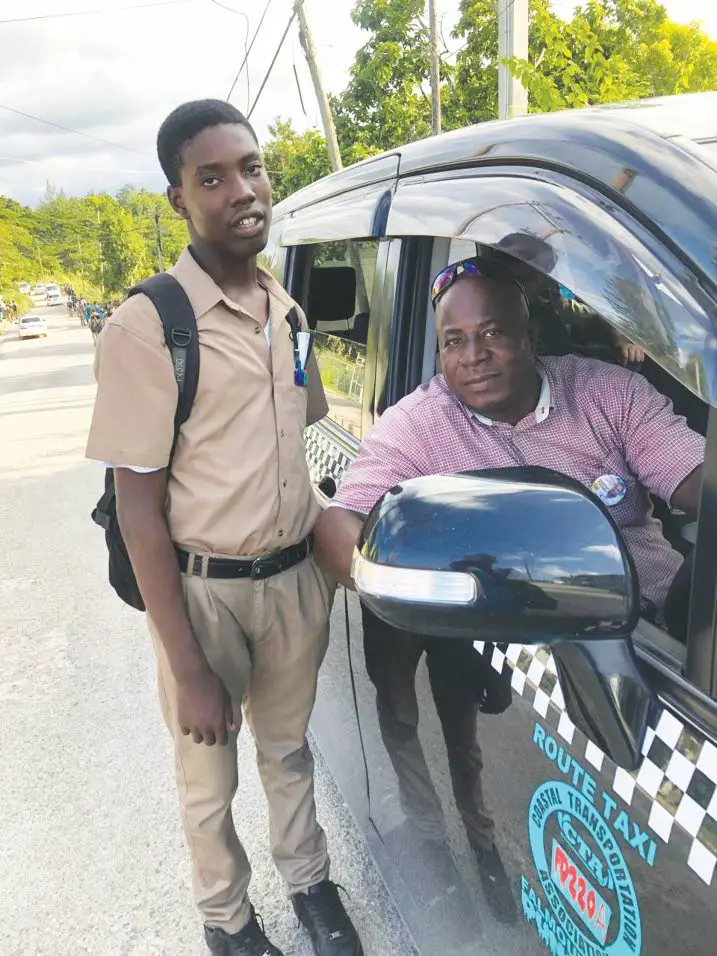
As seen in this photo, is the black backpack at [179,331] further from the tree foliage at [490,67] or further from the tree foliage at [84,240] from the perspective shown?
the tree foliage at [84,240]

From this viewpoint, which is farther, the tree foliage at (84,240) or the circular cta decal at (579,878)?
the tree foliage at (84,240)

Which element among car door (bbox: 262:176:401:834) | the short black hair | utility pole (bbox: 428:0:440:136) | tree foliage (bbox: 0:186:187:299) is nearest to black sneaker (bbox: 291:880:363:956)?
car door (bbox: 262:176:401:834)

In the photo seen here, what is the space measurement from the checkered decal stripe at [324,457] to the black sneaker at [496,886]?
3.36 feet

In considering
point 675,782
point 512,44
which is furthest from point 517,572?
point 512,44

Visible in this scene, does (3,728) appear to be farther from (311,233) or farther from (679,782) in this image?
(679,782)

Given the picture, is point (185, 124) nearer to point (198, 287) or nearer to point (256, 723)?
point (198, 287)

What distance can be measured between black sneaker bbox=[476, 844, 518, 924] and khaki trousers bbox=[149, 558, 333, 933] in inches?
27.0

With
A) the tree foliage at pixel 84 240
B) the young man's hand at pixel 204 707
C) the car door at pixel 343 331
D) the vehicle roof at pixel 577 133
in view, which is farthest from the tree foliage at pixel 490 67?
the tree foliage at pixel 84 240

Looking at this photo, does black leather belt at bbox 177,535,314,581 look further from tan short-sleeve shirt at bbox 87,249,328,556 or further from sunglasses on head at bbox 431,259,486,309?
sunglasses on head at bbox 431,259,486,309

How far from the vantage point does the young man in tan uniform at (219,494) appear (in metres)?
1.37

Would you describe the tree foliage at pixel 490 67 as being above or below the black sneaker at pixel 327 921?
above

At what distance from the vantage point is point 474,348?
51.3 inches

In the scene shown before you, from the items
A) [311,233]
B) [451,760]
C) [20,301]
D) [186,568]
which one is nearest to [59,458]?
[311,233]

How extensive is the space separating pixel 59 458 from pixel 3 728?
16.6ft
